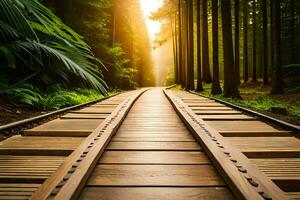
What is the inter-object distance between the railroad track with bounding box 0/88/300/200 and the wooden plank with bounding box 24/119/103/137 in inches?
0.6

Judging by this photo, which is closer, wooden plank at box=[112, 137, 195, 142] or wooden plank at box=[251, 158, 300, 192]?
wooden plank at box=[251, 158, 300, 192]

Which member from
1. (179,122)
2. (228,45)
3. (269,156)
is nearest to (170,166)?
(269,156)

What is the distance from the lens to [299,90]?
16.2 metres

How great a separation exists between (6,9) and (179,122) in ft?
11.7

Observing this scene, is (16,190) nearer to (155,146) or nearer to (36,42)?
(155,146)

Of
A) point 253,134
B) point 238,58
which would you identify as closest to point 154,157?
point 253,134

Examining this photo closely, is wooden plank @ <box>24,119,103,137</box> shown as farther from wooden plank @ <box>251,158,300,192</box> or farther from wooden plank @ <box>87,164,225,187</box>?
wooden plank @ <box>251,158,300,192</box>

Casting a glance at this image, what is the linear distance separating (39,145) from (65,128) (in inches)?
49.9

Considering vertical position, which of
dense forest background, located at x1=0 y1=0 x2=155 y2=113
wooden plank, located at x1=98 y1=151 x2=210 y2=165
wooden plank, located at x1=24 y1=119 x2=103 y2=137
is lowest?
wooden plank, located at x1=98 y1=151 x2=210 y2=165

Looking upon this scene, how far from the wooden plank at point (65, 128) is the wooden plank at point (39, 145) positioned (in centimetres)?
26

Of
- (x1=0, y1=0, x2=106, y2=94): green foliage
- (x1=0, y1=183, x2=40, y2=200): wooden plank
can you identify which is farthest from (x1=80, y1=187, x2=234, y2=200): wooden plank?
(x1=0, y1=0, x2=106, y2=94): green foliage

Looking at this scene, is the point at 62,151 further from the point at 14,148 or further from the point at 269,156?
the point at 269,156

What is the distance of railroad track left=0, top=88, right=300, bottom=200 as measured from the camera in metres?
2.26

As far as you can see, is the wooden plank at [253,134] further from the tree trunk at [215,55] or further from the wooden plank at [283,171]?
the tree trunk at [215,55]
